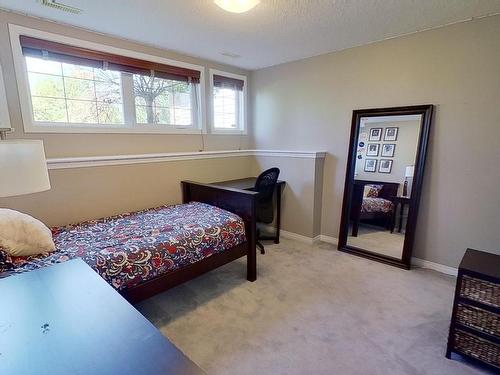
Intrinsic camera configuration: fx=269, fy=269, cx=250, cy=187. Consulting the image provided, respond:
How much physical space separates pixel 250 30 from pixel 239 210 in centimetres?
163

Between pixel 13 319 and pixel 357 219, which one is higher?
pixel 13 319

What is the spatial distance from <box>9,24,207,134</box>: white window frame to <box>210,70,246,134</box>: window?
25 centimetres

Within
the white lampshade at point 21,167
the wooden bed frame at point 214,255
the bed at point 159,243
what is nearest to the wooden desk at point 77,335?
the white lampshade at point 21,167

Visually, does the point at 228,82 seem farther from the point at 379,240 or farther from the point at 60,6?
the point at 379,240

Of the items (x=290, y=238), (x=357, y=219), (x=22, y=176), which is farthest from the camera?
(x=290, y=238)

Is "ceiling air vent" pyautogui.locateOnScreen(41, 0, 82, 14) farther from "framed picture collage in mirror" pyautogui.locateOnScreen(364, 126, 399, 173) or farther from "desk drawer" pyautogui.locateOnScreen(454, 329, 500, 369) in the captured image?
"desk drawer" pyautogui.locateOnScreen(454, 329, 500, 369)

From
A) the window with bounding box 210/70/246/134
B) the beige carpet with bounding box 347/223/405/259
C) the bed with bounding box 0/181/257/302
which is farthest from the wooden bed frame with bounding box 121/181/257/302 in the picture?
the beige carpet with bounding box 347/223/405/259

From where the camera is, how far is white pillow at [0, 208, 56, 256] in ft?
4.93

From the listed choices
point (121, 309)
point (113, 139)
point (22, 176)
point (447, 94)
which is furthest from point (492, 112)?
point (113, 139)

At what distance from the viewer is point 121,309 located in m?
0.90

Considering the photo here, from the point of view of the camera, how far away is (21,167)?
1193 mm

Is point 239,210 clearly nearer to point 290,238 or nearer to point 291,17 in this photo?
point 290,238

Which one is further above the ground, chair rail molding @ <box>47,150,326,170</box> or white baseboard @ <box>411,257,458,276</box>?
chair rail molding @ <box>47,150,326,170</box>

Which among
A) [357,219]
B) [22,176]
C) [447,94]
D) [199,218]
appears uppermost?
[447,94]
